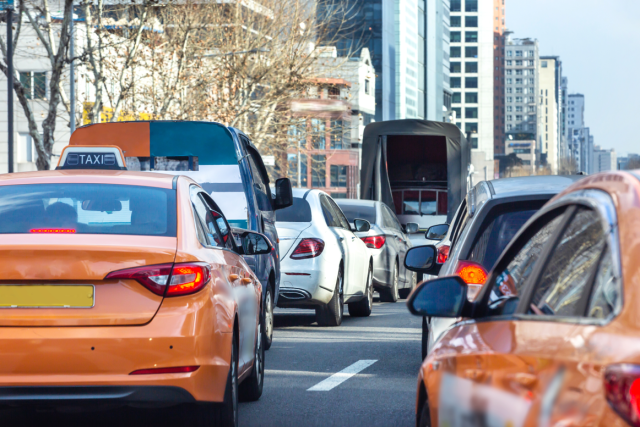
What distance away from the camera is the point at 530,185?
239 inches

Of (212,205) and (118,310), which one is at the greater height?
(212,205)

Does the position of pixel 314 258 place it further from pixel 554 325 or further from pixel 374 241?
pixel 554 325

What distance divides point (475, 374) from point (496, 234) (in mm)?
3026

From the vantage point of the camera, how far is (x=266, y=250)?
22.1ft

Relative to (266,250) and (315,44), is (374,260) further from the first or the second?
(315,44)

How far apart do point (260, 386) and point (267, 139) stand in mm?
30546

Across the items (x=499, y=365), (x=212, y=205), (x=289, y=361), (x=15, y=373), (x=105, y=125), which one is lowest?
(x=289, y=361)

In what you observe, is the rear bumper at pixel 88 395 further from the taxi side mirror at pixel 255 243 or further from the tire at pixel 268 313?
A: the tire at pixel 268 313

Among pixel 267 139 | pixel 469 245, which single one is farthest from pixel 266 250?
pixel 267 139

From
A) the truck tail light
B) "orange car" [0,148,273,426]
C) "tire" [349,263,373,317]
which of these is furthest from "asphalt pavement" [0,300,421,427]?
the truck tail light

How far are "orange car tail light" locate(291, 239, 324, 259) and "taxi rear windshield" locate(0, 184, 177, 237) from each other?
17.8 feet

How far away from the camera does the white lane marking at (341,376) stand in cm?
714

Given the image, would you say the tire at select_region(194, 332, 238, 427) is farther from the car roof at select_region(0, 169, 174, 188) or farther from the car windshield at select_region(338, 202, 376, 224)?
the car windshield at select_region(338, 202, 376, 224)

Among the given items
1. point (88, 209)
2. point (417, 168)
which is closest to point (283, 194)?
point (88, 209)
